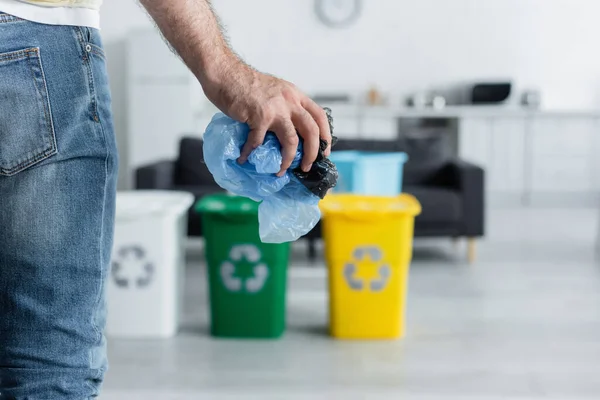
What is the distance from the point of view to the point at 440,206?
183 inches

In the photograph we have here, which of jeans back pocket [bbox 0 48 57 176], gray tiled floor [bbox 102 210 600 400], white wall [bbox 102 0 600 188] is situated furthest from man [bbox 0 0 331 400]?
white wall [bbox 102 0 600 188]

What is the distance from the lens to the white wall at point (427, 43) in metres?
7.99

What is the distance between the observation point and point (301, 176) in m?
1.12

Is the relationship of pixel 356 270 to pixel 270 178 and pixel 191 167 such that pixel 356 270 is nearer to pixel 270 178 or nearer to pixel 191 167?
pixel 270 178

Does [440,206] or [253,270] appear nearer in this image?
[253,270]

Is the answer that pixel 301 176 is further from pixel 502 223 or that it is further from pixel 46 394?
pixel 502 223

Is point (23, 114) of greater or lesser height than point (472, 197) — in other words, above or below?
above

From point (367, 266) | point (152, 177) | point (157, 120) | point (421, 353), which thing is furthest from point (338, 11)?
point (421, 353)

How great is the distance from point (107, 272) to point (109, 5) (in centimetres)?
748

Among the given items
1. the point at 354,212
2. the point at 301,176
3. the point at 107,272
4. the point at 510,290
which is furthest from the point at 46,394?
the point at 510,290

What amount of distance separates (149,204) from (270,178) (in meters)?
2.20

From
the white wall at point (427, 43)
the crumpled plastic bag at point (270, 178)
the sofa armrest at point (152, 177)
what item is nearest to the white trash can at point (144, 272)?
the sofa armrest at point (152, 177)

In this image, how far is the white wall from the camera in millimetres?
7988

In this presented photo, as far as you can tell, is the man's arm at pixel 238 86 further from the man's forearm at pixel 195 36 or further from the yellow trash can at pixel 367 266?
the yellow trash can at pixel 367 266
